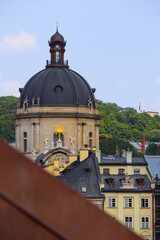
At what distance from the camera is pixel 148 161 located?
67.6m

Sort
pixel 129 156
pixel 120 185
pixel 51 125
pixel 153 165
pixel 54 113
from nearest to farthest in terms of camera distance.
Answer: pixel 120 185, pixel 129 156, pixel 153 165, pixel 54 113, pixel 51 125

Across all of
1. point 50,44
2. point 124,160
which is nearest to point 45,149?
point 50,44

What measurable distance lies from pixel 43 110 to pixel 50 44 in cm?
1551


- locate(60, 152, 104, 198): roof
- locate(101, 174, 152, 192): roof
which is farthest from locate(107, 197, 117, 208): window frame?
locate(60, 152, 104, 198): roof

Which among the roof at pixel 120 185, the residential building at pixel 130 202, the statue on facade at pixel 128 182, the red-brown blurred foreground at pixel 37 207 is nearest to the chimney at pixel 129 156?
the roof at pixel 120 185

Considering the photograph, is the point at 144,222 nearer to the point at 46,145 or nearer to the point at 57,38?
the point at 46,145

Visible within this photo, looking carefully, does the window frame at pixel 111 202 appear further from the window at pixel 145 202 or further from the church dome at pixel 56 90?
the church dome at pixel 56 90

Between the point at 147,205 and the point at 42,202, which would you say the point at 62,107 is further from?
the point at 42,202

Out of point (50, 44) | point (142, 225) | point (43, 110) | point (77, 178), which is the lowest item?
point (142, 225)

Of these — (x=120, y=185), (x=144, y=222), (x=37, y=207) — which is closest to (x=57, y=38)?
(x=120, y=185)

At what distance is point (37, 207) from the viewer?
2895mm

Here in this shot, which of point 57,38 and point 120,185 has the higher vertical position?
point 57,38

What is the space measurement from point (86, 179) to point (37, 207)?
58910mm

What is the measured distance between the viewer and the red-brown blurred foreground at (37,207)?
284 centimetres
